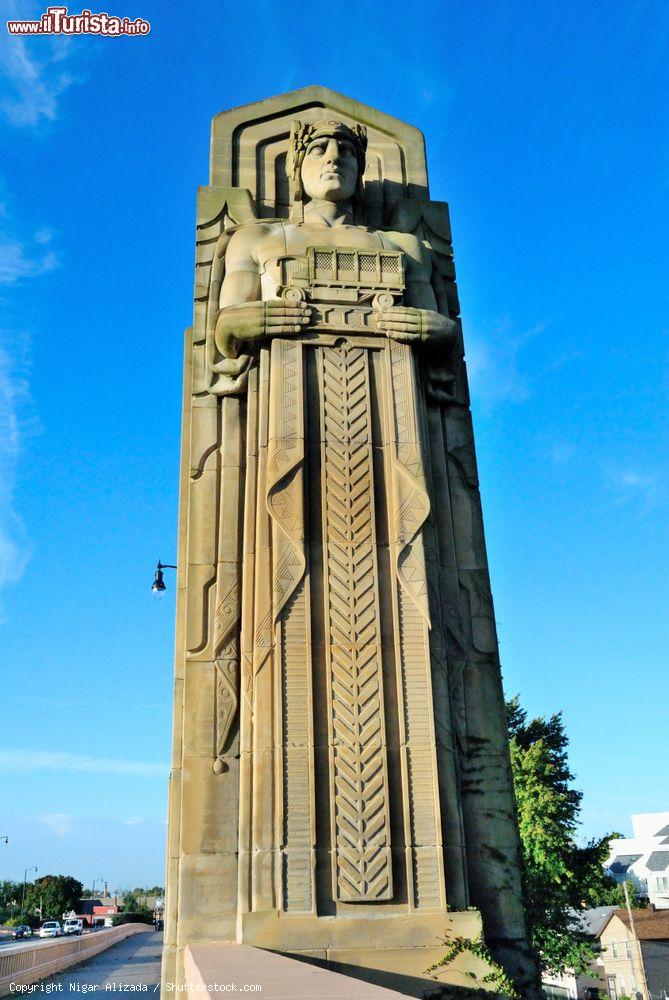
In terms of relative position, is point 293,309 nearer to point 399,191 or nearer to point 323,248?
point 323,248

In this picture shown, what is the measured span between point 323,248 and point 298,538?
4805 mm

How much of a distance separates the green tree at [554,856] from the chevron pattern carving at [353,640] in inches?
765

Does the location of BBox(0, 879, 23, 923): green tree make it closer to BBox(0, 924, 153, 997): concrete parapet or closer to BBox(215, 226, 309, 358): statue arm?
BBox(0, 924, 153, 997): concrete parapet

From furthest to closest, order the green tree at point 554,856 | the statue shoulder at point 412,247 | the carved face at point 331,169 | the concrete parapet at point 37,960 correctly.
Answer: the green tree at point 554,856
the concrete parapet at point 37,960
the carved face at point 331,169
the statue shoulder at point 412,247

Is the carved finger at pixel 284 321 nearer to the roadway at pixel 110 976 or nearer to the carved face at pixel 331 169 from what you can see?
the carved face at pixel 331 169

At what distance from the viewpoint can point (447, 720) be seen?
11.1 m

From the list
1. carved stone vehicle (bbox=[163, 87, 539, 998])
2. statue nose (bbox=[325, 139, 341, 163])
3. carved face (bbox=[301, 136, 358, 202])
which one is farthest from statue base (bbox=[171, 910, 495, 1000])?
statue nose (bbox=[325, 139, 341, 163])

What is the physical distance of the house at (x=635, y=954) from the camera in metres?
48.4

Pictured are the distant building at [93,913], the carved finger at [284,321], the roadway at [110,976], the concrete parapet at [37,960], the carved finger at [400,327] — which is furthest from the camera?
the distant building at [93,913]

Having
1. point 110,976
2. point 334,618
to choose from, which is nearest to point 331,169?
A: point 334,618

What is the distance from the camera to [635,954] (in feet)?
153

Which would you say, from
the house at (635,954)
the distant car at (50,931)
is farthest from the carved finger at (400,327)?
the distant car at (50,931)

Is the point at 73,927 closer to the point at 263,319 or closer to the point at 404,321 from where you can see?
the point at 263,319

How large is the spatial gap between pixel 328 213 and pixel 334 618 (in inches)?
286
